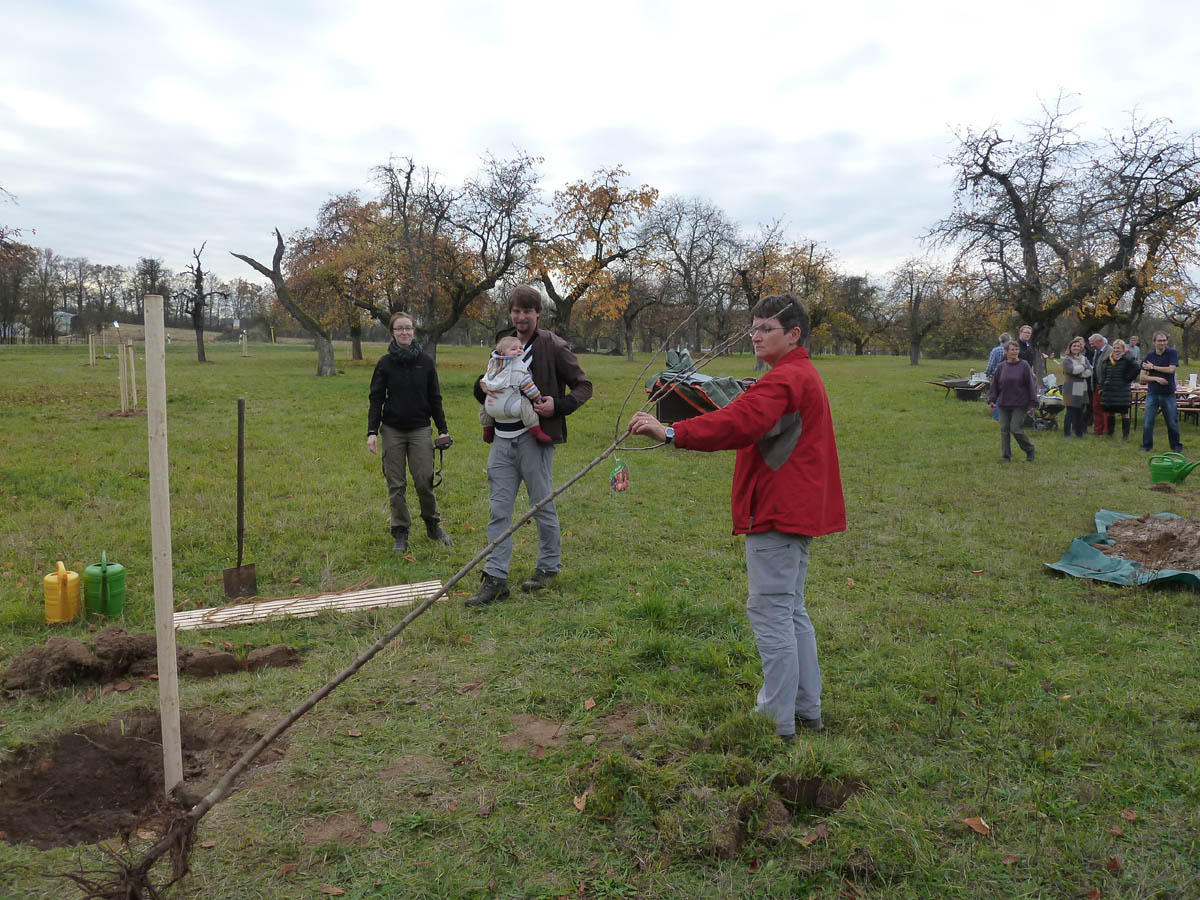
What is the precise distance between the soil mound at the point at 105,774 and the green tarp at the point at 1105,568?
5902 millimetres

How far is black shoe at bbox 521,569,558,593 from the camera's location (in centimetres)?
564

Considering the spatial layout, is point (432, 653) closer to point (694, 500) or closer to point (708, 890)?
point (708, 890)

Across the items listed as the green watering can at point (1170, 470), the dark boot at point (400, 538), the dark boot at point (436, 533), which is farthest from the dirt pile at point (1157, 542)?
the dark boot at point (400, 538)

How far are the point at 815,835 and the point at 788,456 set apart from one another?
1505mm

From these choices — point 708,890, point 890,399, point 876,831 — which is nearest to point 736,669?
point 876,831

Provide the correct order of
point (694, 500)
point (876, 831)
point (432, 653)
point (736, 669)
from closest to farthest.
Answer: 1. point (876, 831)
2. point (736, 669)
3. point (432, 653)
4. point (694, 500)

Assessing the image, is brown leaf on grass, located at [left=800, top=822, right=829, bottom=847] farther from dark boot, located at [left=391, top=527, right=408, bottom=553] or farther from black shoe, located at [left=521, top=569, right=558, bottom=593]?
dark boot, located at [left=391, top=527, right=408, bottom=553]

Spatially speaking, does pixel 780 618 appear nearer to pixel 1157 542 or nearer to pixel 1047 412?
pixel 1157 542

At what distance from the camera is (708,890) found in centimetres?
261

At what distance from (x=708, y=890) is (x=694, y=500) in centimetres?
667

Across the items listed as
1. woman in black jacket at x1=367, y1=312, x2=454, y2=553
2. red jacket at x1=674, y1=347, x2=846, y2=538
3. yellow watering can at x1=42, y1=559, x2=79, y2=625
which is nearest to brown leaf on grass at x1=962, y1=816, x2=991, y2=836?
red jacket at x1=674, y1=347, x2=846, y2=538

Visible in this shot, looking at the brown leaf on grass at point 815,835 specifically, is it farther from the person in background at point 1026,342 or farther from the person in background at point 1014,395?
the person in background at point 1026,342

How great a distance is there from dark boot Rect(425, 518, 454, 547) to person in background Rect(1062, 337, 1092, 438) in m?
11.9

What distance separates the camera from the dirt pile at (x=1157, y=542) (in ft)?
19.3
